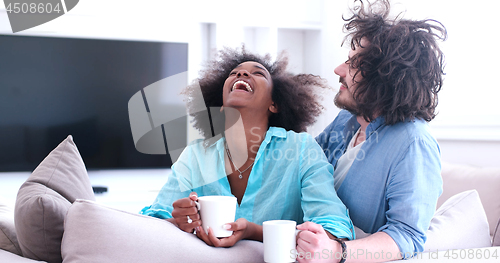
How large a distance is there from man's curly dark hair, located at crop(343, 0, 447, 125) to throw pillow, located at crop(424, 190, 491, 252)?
288 mm

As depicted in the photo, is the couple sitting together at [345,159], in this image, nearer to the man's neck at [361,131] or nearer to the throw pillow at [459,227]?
the man's neck at [361,131]

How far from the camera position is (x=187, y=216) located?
985mm

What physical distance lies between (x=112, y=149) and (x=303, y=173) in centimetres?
257

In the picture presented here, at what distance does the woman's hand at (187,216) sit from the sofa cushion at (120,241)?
0.10m

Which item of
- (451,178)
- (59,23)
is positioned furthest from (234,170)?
(59,23)

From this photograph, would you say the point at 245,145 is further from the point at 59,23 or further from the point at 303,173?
the point at 59,23

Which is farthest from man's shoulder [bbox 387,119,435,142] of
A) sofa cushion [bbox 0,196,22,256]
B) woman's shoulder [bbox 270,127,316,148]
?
sofa cushion [bbox 0,196,22,256]

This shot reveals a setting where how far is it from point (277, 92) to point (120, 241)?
0.94 meters

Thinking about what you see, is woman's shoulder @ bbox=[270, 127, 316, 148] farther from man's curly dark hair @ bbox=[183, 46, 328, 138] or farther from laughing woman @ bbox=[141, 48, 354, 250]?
man's curly dark hair @ bbox=[183, 46, 328, 138]

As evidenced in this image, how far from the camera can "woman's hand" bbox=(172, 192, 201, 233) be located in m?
0.97

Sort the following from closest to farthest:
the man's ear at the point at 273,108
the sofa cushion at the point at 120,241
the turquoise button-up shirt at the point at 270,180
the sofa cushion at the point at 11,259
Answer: the sofa cushion at the point at 120,241
the sofa cushion at the point at 11,259
the turquoise button-up shirt at the point at 270,180
the man's ear at the point at 273,108

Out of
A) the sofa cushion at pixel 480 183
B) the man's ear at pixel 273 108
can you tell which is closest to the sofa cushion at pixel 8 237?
the man's ear at pixel 273 108

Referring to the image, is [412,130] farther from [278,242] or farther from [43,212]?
[43,212]

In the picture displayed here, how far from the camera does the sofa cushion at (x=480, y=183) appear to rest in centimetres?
174
